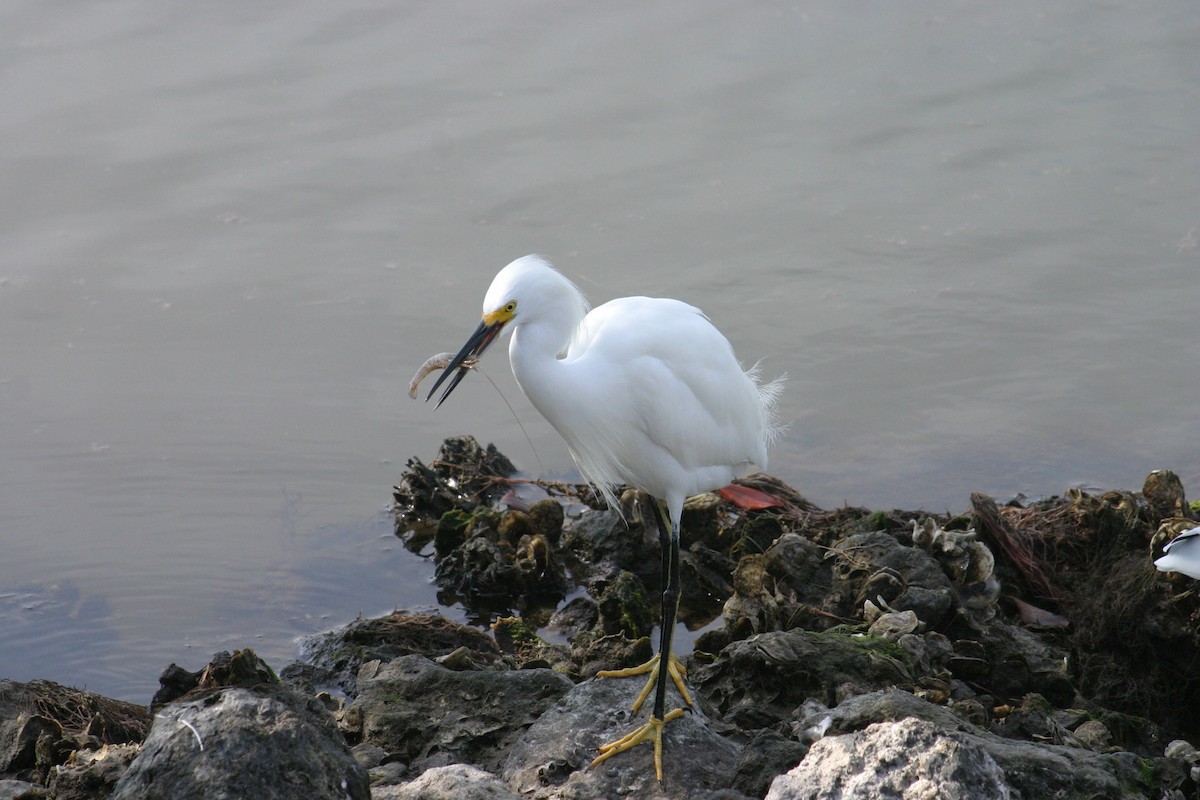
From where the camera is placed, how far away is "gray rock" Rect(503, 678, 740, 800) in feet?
11.4

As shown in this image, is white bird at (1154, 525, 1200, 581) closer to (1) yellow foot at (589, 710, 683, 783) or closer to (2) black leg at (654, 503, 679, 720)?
(2) black leg at (654, 503, 679, 720)

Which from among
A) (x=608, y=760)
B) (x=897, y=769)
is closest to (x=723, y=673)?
(x=608, y=760)

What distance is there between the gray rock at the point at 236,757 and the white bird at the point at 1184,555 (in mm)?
3507

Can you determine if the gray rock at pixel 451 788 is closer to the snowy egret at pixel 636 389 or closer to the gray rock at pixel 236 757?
the gray rock at pixel 236 757

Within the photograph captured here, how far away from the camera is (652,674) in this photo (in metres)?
4.26

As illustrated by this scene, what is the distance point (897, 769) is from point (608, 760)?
4.43ft

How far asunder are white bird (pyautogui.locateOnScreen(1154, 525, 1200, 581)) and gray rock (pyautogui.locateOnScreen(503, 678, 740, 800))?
6.97 feet

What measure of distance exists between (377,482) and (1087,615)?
398 centimetres

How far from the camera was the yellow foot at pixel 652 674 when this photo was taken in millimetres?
4102

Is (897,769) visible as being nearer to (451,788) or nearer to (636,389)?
(451,788)

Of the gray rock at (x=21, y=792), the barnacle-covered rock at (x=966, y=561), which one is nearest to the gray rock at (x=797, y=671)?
the barnacle-covered rock at (x=966, y=561)

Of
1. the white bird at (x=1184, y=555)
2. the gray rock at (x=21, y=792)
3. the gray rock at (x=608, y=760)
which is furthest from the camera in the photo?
the white bird at (x=1184, y=555)

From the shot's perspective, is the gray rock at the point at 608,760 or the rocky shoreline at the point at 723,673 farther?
the gray rock at the point at 608,760

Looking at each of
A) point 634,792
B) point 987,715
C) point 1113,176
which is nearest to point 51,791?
point 634,792
